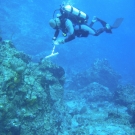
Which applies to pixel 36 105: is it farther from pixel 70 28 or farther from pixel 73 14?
pixel 73 14

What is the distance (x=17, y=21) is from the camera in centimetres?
2920

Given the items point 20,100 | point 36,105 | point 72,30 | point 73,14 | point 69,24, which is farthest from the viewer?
point 73,14

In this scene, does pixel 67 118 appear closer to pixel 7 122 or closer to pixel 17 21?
pixel 7 122

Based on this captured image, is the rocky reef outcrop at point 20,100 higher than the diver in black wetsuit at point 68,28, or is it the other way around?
the diver in black wetsuit at point 68,28

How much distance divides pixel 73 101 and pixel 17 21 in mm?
20997

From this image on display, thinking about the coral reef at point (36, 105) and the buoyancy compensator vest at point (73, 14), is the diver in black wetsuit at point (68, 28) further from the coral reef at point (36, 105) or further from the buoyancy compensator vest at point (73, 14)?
the coral reef at point (36, 105)

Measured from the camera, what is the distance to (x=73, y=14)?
7324 millimetres

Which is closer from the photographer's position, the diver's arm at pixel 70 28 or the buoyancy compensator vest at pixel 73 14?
the diver's arm at pixel 70 28

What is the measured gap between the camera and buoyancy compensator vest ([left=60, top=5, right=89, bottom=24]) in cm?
707

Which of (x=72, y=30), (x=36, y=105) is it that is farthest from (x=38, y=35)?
(x=36, y=105)

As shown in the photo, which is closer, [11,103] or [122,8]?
[11,103]

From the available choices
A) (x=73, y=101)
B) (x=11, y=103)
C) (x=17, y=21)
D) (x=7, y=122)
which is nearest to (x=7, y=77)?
(x=11, y=103)

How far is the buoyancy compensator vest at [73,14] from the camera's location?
278 inches

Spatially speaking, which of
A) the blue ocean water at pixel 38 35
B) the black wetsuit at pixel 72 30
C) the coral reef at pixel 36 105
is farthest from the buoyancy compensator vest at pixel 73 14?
the blue ocean water at pixel 38 35
